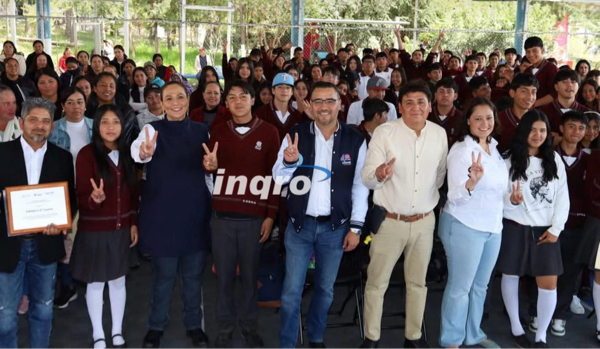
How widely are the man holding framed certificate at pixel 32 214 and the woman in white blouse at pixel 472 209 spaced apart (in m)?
2.33

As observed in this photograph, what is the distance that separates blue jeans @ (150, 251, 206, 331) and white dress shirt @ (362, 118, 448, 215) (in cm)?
128

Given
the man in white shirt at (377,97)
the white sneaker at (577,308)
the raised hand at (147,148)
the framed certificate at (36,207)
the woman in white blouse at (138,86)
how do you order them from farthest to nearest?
the woman in white blouse at (138,86) < the man in white shirt at (377,97) < the white sneaker at (577,308) < the raised hand at (147,148) < the framed certificate at (36,207)

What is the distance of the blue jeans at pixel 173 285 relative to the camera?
3.94 metres

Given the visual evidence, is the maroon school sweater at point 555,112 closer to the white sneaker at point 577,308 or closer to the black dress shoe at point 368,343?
the white sneaker at point 577,308

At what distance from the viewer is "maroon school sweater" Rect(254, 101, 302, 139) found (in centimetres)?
540

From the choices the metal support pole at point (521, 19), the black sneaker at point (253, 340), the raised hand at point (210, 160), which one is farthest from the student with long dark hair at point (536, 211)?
the metal support pole at point (521, 19)

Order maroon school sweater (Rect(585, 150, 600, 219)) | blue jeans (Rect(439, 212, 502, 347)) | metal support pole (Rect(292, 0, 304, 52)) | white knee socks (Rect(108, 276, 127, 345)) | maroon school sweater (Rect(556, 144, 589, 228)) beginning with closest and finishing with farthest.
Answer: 1. blue jeans (Rect(439, 212, 502, 347))
2. white knee socks (Rect(108, 276, 127, 345))
3. maroon school sweater (Rect(585, 150, 600, 219))
4. maroon school sweater (Rect(556, 144, 589, 228))
5. metal support pole (Rect(292, 0, 304, 52))

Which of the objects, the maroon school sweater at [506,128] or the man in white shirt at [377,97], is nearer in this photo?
the maroon school sweater at [506,128]

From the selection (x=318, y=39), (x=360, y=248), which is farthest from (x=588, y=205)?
(x=318, y=39)

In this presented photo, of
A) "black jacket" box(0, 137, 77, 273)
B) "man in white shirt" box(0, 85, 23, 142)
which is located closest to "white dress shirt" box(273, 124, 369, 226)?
"black jacket" box(0, 137, 77, 273)

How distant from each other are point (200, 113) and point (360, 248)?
2.16 m

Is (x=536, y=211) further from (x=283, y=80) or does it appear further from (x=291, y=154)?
(x=283, y=80)

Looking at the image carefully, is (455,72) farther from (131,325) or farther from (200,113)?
(131,325)

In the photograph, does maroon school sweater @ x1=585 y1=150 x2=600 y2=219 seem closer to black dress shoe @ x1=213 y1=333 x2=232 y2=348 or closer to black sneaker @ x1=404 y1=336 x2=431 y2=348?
black sneaker @ x1=404 y1=336 x2=431 y2=348
